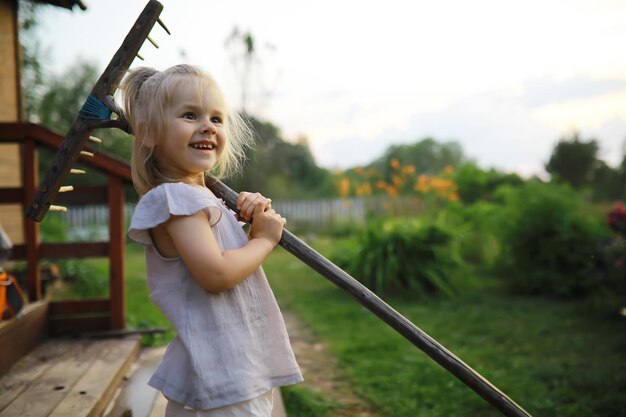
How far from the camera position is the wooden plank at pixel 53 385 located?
2195 mm

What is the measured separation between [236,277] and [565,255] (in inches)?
222

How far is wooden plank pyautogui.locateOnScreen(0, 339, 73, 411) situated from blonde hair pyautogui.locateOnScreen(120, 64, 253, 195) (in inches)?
56.4

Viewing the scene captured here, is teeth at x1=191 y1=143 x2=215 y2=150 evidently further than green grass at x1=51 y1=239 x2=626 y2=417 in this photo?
No

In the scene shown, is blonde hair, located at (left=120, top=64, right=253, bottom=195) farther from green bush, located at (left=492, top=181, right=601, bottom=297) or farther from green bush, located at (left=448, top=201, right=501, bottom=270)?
green bush, located at (left=448, top=201, right=501, bottom=270)

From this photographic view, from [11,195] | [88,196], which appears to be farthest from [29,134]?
[88,196]

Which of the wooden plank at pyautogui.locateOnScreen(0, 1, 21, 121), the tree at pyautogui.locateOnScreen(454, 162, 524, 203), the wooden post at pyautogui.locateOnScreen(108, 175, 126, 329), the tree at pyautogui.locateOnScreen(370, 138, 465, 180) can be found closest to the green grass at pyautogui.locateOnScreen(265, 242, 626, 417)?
the wooden post at pyautogui.locateOnScreen(108, 175, 126, 329)

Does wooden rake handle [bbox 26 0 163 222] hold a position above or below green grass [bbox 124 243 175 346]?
above

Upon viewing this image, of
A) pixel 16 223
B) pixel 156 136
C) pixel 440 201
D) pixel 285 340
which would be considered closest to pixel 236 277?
pixel 285 340

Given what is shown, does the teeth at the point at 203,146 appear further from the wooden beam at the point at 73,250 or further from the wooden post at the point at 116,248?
the wooden beam at the point at 73,250

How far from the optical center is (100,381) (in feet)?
8.42

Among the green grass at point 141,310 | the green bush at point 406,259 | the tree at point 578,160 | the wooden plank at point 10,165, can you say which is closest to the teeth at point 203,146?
the green grass at point 141,310

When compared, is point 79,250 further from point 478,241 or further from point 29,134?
point 478,241

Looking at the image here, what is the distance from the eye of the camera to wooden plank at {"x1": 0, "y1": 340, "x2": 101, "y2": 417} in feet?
7.20

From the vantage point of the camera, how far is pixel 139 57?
5.62 ft
